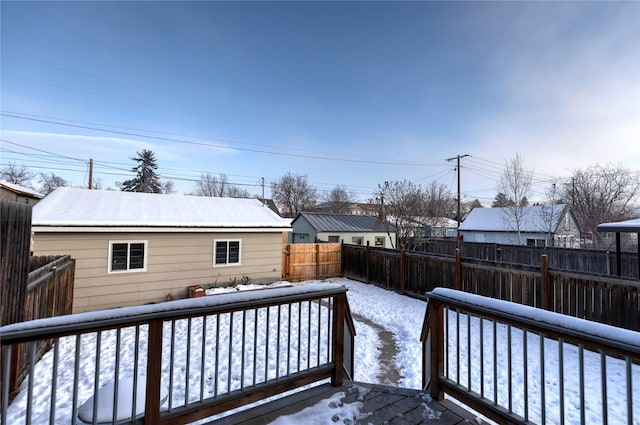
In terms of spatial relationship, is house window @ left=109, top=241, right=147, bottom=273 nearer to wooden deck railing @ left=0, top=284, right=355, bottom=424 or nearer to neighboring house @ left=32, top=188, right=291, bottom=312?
neighboring house @ left=32, top=188, right=291, bottom=312

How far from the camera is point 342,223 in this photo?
19.0 m

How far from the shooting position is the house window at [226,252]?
912cm

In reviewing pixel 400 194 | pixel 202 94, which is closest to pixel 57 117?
pixel 202 94

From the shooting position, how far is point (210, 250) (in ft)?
29.5

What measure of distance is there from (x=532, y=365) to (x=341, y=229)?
1425cm

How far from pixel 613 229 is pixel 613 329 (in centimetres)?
628

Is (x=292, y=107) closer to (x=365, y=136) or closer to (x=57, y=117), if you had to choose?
(x=365, y=136)

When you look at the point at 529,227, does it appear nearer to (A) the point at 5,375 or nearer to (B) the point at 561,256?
(B) the point at 561,256

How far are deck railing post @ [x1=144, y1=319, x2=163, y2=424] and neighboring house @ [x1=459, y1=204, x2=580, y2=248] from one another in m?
20.0

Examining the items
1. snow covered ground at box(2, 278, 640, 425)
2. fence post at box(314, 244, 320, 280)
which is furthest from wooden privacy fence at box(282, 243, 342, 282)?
snow covered ground at box(2, 278, 640, 425)

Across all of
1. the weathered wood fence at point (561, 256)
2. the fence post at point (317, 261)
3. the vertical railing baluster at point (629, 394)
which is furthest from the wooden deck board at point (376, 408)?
the fence post at point (317, 261)

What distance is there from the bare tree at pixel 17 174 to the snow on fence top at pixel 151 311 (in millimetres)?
34540

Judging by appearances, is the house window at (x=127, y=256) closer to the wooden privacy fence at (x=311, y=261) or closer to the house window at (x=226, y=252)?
the house window at (x=226, y=252)

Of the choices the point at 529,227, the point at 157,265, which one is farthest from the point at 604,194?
the point at 157,265
